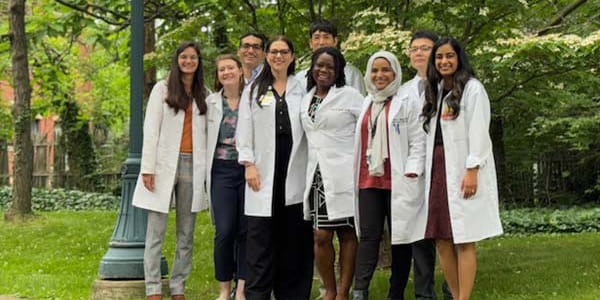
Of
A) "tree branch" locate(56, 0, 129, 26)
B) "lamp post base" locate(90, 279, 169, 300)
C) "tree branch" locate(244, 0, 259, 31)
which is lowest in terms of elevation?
"lamp post base" locate(90, 279, 169, 300)

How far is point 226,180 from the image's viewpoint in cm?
607

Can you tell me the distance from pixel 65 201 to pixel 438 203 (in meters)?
17.0

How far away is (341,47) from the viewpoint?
25.5 ft

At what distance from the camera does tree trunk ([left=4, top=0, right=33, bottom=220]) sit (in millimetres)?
13828

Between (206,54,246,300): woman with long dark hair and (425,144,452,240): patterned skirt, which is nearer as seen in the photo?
(425,144,452,240): patterned skirt

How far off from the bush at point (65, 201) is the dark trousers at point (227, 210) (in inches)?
→ 582

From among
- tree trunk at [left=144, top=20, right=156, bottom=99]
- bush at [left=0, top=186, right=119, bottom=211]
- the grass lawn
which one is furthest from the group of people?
bush at [left=0, top=186, right=119, bottom=211]

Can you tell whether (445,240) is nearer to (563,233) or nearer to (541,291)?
(541,291)

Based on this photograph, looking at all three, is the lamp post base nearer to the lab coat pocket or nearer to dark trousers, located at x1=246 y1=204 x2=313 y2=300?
dark trousers, located at x1=246 y1=204 x2=313 y2=300

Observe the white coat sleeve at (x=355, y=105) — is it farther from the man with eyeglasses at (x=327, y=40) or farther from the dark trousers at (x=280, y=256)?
the dark trousers at (x=280, y=256)

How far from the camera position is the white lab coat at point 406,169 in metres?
5.52

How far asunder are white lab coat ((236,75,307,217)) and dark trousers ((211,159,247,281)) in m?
0.21

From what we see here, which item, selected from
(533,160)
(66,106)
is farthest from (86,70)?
(533,160)

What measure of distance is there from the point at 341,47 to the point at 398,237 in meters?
2.82
